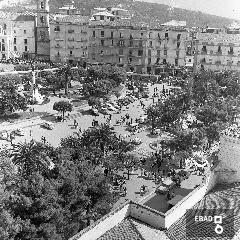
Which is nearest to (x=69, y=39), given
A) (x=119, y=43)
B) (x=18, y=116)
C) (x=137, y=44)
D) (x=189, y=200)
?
(x=119, y=43)

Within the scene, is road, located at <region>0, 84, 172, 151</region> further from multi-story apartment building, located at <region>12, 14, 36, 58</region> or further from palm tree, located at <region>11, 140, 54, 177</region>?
multi-story apartment building, located at <region>12, 14, 36, 58</region>

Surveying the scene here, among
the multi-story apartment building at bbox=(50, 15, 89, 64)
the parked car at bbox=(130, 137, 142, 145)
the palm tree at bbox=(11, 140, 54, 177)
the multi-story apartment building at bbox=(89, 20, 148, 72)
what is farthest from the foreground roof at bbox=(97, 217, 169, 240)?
the multi-story apartment building at bbox=(50, 15, 89, 64)

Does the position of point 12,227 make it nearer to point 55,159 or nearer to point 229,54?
point 55,159

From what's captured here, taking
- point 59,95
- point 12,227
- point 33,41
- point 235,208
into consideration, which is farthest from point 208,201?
point 33,41

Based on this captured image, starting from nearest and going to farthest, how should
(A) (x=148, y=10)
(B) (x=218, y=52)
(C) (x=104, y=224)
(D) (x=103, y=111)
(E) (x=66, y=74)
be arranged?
(C) (x=104, y=224)
(D) (x=103, y=111)
(E) (x=66, y=74)
(B) (x=218, y=52)
(A) (x=148, y=10)

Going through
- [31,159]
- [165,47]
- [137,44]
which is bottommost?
[31,159]

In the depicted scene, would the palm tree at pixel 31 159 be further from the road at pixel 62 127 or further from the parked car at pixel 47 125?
the parked car at pixel 47 125

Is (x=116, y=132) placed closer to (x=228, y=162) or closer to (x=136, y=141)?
(x=136, y=141)
